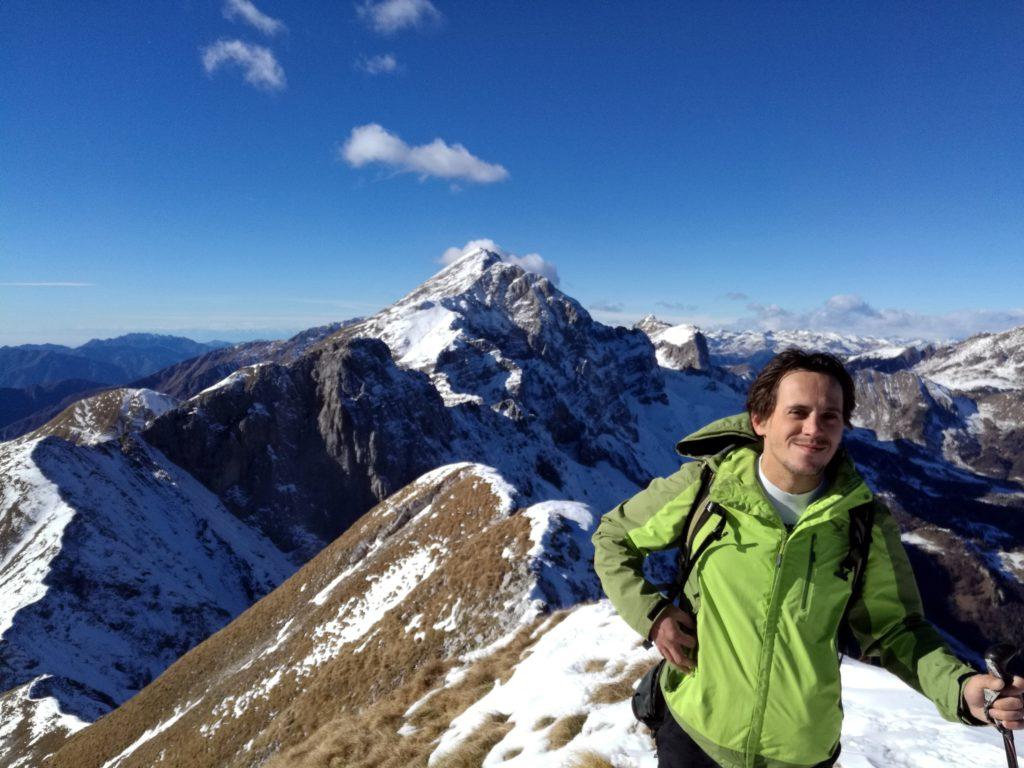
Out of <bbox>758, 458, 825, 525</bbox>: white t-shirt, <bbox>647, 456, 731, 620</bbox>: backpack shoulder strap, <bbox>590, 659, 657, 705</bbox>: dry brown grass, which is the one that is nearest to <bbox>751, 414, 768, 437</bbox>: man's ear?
<bbox>647, 456, 731, 620</bbox>: backpack shoulder strap

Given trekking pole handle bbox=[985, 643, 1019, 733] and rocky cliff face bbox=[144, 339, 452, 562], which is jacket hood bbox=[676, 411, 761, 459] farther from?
rocky cliff face bbox=[144, 339, 452, 562]

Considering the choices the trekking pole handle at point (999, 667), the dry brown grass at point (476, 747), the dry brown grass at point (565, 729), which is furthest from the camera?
the dry brown grass at point (476, 747)

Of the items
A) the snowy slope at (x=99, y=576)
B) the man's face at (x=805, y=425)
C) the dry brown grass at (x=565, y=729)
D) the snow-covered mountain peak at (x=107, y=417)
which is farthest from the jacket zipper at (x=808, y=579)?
the snow-covered mountain peak at (x=107, y=417)

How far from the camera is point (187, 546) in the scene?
296 feet

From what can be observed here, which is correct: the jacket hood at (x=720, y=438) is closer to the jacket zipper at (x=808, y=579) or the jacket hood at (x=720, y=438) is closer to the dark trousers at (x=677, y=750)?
the jacket zipper at (x=808, y=579)

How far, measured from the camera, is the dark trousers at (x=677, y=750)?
421cm

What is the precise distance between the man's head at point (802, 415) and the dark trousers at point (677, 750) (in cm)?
233

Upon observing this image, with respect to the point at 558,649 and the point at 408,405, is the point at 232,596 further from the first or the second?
the point at 558,649

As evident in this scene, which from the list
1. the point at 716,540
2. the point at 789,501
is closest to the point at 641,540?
the point at 716,540

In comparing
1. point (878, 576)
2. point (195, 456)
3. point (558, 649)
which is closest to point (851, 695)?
point (878, 576)

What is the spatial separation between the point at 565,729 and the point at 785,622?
649cm

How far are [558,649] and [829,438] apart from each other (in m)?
11.9

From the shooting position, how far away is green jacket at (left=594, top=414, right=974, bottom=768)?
12.4ft

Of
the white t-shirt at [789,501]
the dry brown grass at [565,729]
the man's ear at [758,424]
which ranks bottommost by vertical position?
the dry brown grass at [565,729]
